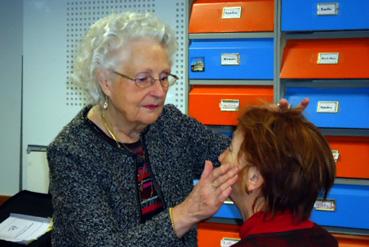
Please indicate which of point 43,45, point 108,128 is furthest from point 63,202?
point 43,45

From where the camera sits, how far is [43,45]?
2.96m

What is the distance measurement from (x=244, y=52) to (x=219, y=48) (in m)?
0.14

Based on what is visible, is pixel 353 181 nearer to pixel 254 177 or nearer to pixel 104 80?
pixel 254 177

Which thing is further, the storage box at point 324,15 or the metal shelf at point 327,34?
the metal shelf at point 327,34

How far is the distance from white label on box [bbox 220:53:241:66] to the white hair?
0.99 metres

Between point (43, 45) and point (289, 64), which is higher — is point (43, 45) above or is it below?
above

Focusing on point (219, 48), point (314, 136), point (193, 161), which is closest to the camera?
point (314, 136)

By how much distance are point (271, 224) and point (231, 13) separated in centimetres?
150

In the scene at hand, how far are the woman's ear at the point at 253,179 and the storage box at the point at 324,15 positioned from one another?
1.27 metres

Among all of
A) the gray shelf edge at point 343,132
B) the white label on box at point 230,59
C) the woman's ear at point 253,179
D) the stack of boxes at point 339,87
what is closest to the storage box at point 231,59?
the white label on box at point 230,59

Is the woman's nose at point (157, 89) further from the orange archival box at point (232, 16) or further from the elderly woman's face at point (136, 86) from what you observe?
the orange archival box at point (232, 16)

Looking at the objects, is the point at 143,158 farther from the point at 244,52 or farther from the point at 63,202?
the point at 244,52

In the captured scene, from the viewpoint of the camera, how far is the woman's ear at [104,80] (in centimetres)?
136

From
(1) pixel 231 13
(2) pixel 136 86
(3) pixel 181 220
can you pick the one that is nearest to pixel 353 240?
(1) pixel 231 13
